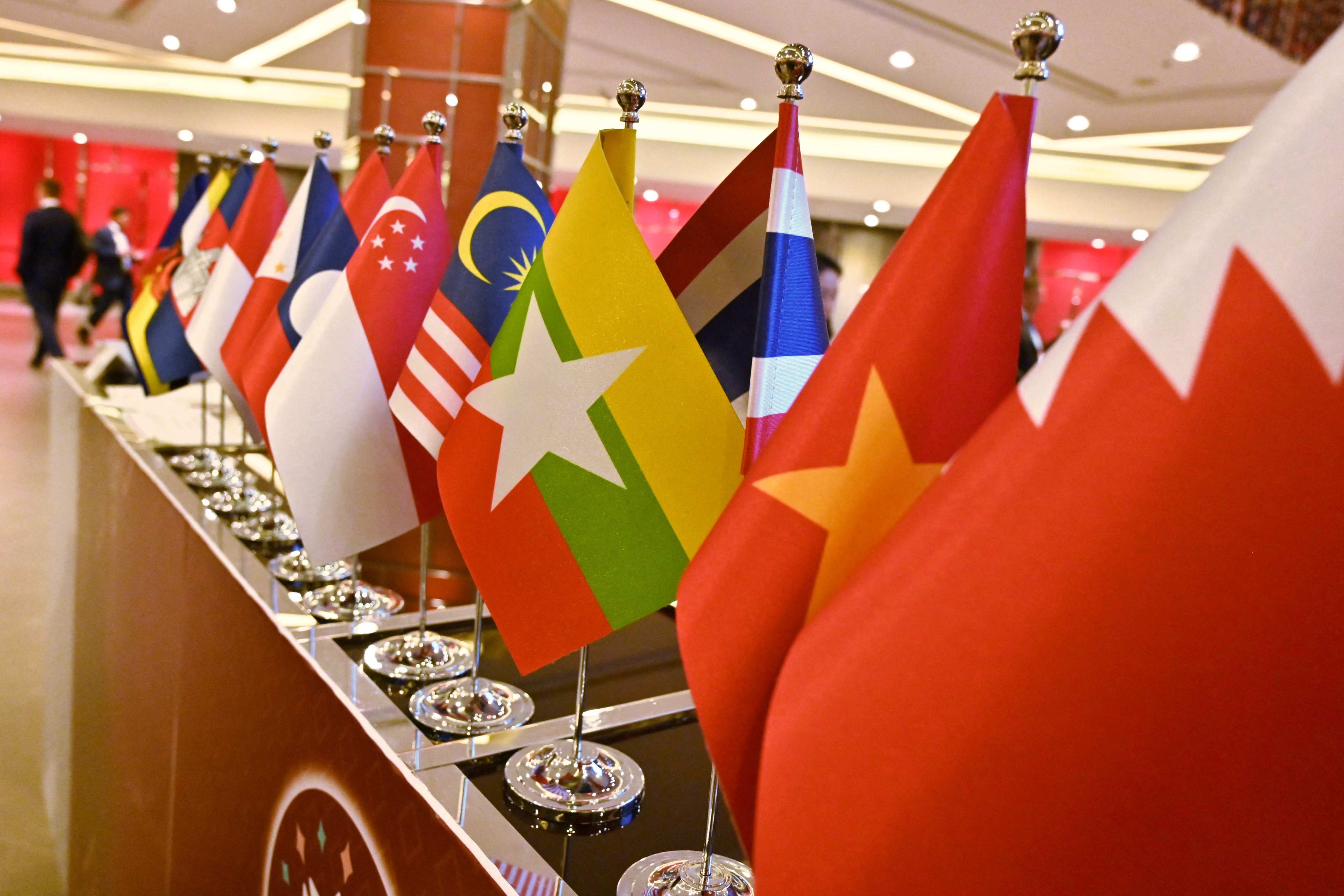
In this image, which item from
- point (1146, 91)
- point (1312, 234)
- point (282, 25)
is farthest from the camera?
point (282, 25)

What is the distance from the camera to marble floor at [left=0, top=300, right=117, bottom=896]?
9.04ft

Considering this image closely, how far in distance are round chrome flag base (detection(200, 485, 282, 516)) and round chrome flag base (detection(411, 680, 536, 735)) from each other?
2.89ft

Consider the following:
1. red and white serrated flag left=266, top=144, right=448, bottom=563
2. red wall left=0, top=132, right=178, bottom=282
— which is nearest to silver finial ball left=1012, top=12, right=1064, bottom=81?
red and white serrated flag left=266, top=144, right=448, bottom=563

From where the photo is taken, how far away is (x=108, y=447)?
244cm

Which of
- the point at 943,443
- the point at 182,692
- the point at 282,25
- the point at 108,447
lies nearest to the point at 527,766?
the point at 943,443

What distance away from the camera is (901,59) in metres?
6.77

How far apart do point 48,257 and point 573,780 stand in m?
8.26

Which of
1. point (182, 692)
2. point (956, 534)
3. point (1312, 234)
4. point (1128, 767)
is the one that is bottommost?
point (182, 692)

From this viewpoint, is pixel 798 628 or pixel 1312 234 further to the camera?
pixel 798 628

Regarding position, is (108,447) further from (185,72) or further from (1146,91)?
(185,72)

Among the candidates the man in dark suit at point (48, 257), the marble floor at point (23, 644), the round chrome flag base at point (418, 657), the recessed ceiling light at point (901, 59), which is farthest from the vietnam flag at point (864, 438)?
the man in dark suit at point (48, 257)

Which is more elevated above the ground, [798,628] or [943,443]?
[943,443]

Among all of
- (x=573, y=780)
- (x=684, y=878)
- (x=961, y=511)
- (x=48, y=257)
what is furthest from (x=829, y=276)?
(x=48, y=257)

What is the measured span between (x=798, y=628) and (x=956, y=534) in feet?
0.49
